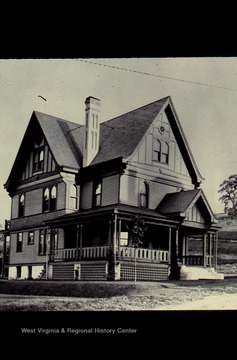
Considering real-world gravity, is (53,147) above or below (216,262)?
above

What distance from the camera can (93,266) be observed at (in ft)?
53.4

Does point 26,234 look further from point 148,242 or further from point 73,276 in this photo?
point 148,242

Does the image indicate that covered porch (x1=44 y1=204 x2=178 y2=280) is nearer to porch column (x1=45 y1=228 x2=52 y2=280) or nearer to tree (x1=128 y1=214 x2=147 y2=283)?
porch column (x1=45 y1=228 x2=52 y2=280)

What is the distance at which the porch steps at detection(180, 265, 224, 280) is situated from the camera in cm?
1448

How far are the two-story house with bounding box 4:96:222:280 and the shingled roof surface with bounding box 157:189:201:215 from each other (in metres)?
0.03

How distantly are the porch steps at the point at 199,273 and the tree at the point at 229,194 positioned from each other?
1766 mm

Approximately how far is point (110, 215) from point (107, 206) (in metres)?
0.79

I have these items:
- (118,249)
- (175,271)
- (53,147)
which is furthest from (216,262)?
A: (53,147)

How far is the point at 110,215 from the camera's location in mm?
16312

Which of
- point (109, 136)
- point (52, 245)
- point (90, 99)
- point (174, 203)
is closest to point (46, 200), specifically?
point (52, 245)

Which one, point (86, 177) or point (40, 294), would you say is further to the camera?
point (86, 177)
